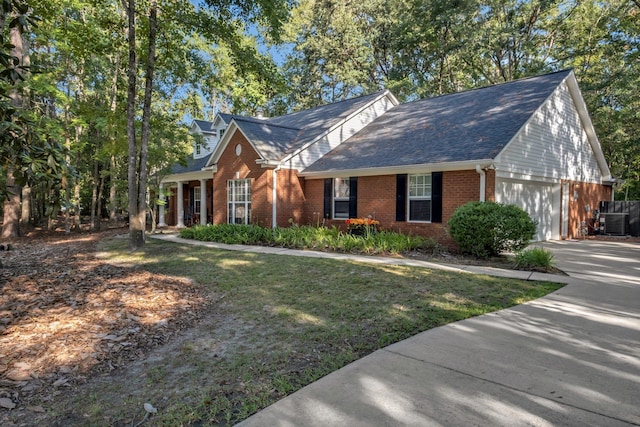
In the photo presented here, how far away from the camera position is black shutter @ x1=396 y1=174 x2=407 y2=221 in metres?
12.9

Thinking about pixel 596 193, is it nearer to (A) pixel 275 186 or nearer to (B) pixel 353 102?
(B) pixel 353 102

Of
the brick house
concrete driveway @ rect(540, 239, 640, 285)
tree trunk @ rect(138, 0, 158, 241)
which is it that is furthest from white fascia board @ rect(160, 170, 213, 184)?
concrete driveway @ rect(540, 239, 640, 285)

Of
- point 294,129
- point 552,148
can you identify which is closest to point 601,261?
point 552,148

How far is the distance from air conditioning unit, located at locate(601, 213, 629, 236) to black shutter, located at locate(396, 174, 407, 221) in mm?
9836

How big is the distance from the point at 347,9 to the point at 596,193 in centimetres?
2082

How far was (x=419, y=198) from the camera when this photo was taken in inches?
497

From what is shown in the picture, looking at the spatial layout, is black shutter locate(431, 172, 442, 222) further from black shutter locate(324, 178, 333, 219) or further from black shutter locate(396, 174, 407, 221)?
black shutter locate(324, 178, 333, 219)

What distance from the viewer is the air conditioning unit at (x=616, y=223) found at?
16.0 metres

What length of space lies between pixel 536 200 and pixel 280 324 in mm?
12327

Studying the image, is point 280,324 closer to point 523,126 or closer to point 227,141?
point 523,126

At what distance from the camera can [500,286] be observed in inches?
259

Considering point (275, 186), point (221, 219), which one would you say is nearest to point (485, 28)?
point (275, 186)

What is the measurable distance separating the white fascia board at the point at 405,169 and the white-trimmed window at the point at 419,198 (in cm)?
33

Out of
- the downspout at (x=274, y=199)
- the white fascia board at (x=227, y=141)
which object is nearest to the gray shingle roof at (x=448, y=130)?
the downspout at (x=274, y=199)
